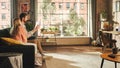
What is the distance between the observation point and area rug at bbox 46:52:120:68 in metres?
5.47

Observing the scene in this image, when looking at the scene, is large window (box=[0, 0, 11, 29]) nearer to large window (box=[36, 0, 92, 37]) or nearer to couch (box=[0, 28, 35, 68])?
large window (box=[36, 0, 92, 37])

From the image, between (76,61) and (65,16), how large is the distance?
12.2 feet

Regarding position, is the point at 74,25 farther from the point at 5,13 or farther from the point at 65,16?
the point at 5,13

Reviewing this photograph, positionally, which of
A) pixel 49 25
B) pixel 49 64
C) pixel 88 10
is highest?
pixel 88 10

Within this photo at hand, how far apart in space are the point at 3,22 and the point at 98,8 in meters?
3.96

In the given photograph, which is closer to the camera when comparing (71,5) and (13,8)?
(13,8)

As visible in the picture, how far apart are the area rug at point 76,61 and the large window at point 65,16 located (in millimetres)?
2595

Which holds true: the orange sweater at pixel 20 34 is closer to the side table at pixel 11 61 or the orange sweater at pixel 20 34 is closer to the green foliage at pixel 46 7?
the side table at pixel 11 61

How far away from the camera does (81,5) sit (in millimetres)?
9477

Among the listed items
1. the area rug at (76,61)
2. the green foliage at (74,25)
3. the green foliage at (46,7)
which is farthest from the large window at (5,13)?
the area rug at (76,61)

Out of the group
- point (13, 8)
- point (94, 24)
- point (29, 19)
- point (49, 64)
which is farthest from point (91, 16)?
point (49, 64)

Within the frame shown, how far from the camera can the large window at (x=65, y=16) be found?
9.21 m

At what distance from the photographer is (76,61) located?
236 inches

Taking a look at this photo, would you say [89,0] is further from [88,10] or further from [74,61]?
[74,61]
